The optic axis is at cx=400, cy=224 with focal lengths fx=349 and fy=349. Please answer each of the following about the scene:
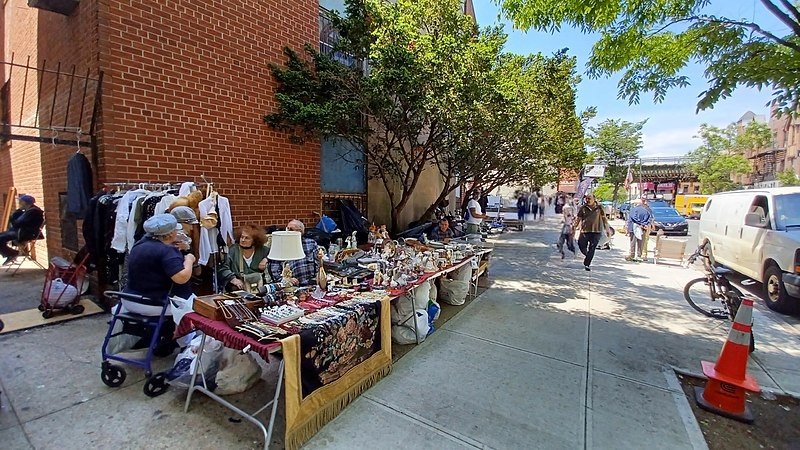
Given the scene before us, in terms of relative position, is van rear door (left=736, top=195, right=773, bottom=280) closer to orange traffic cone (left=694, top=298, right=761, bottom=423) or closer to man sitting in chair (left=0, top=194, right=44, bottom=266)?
orange traffic cone (left=694, top=298, right=761, bottom=423)

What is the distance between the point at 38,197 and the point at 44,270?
56.1 inches

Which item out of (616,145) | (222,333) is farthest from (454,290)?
(616,145)

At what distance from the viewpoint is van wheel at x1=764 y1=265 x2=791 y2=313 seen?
19.2ft

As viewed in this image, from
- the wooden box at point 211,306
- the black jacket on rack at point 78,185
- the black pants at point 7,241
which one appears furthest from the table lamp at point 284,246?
the black pants at point 7,241

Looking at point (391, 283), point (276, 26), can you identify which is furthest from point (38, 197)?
point (391, 283)

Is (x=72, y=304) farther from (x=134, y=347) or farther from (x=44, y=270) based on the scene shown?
(x=44, y=270)

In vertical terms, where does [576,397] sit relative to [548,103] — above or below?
below

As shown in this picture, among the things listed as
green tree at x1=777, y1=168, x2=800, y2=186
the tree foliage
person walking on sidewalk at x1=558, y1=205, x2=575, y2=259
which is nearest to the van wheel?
person walking on sidewalk at x1=558, y1=205, x2=575, y2=259

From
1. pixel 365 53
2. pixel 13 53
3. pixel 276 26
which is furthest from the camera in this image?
pixel 13 53

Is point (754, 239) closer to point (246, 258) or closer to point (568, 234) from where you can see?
point (568, 234)

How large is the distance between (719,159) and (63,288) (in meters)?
49.4

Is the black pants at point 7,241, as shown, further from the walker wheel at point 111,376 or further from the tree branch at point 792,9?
the tree branch at point 792,9

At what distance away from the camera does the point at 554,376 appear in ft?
11.8

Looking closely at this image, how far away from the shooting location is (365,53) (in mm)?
6461
